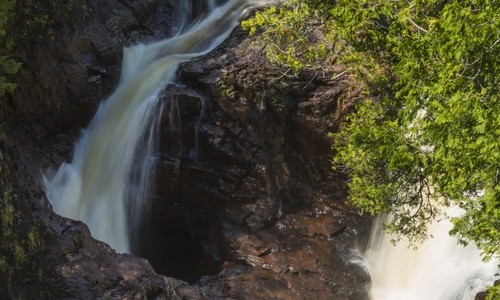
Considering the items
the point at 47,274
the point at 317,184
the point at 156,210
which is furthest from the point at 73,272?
the point at 317,184

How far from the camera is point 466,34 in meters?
5.43

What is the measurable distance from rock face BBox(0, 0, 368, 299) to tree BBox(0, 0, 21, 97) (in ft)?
3.37

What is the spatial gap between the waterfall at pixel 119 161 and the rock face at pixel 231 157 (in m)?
0.33

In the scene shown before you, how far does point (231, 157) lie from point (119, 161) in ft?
9.15

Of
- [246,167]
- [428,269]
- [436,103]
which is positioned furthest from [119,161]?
[436,103]

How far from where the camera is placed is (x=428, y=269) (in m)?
11.1

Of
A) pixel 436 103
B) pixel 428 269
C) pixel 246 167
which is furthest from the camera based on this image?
pixel 246 167

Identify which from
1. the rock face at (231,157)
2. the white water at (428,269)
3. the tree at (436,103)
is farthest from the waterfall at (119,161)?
the white water at (428,269)

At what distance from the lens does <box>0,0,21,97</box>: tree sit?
27.6 feet

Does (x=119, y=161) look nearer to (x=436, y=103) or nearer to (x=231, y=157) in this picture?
(x=231, y=157)

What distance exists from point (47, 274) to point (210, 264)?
17.7 feet

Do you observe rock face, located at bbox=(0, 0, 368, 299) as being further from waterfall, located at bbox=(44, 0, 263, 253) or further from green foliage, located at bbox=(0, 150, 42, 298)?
green foliage, located at bbox=(0, 150, 42, 298)

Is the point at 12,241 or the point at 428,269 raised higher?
the point at 12,241

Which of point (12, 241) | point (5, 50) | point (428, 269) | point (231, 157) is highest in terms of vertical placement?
point (5, 50)
